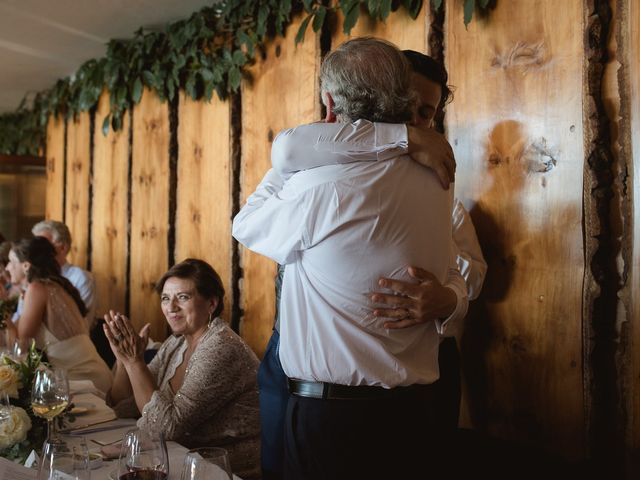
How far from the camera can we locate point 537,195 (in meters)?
2.51

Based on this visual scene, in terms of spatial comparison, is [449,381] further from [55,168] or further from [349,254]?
[55,168]

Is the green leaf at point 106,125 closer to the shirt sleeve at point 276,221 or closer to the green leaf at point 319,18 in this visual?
the green leaf at point 319,18

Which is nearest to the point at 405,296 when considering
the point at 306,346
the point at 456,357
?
the point at 306,346

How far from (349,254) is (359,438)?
15.2 inches

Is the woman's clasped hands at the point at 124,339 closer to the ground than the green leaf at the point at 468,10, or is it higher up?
closer to the ground

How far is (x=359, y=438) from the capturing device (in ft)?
4.61

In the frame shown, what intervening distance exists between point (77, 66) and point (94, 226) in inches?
55.0

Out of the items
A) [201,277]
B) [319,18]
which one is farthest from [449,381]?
[319,18]

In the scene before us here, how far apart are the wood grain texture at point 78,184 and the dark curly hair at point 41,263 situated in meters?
2.59

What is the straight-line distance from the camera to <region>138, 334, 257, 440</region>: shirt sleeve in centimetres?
208

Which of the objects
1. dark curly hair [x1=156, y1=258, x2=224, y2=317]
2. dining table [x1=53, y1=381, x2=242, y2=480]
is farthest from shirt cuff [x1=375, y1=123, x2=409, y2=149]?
dark curly hair [x1=156, y1=258, x2=224, y2=317]

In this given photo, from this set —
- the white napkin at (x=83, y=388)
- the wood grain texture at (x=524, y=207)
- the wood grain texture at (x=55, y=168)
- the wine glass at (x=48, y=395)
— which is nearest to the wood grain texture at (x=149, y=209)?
the wood grain texture at (x=55, y=168)

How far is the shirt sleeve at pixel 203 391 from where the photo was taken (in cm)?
208

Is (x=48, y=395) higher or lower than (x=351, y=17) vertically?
lower
